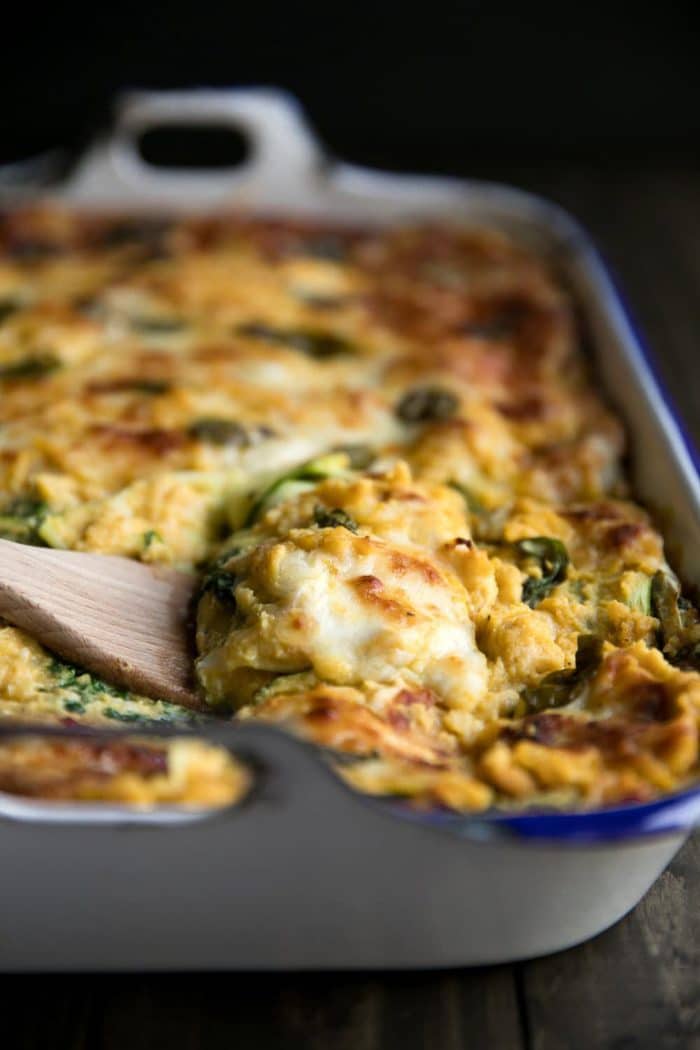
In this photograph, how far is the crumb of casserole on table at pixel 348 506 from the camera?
215cm

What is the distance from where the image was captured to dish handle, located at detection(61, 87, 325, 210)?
4.43m

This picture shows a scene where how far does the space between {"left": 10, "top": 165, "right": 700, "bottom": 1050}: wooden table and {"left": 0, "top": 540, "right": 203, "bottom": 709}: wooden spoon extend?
0.51 m

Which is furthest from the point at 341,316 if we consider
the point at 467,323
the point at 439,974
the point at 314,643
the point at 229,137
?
the point at 229,137

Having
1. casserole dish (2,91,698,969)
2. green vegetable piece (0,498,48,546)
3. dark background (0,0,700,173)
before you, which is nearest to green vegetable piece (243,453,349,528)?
green vegetable piece (0,498,48,546)

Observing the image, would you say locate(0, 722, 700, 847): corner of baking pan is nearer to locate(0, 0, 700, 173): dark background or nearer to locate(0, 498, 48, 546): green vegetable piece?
locate(0, 498, 48, 546): green vegetable piece

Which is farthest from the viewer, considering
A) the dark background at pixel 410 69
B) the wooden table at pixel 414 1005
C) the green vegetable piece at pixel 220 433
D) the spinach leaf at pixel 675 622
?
the dark background at pixel 410 69

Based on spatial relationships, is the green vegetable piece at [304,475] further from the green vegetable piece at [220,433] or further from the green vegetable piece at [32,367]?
the green vegetable piece at [32,367]

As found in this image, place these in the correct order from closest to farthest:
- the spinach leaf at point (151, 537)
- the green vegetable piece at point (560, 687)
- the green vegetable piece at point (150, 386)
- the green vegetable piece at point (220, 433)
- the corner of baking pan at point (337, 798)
→ the corner of baking pan at point (337, 798) < the green vegetable piece at point (560, 687) < the spinach leaf at point (151, 537) < the green vegetable piece at point (220, 433) < the green vegetable piece at point (150, 386)

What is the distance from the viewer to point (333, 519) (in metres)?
2.67

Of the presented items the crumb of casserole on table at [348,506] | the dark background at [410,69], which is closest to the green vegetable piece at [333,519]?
the crumb of casserole on table at [348,506]

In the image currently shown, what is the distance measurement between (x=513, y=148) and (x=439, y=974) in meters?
5.30

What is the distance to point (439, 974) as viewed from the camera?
224 cm

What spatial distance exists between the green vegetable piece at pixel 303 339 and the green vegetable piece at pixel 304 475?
2.08 feet

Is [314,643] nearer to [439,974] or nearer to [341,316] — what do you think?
[439,974]
